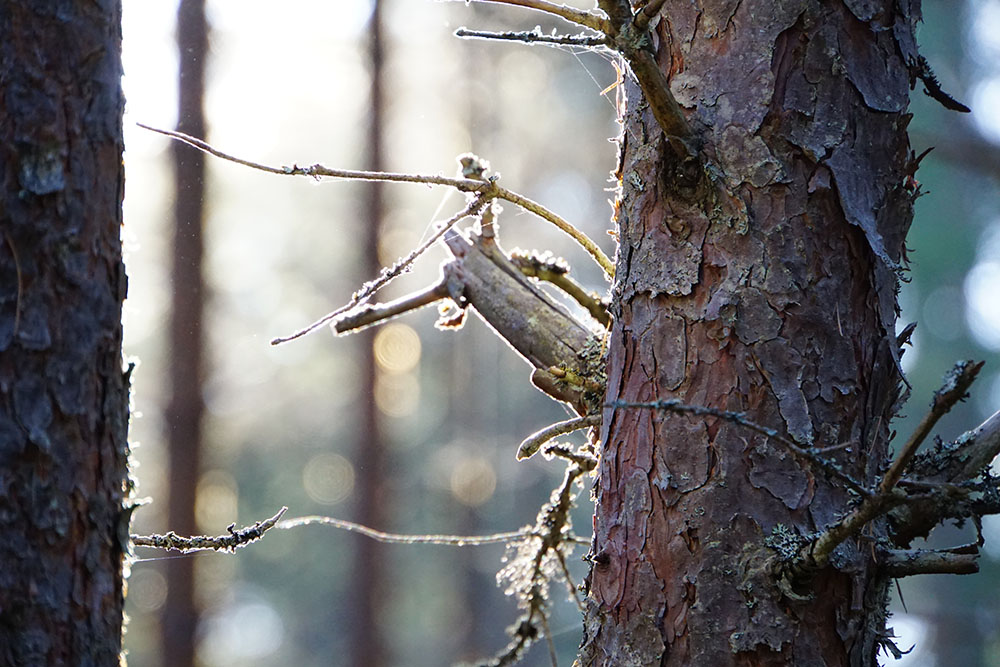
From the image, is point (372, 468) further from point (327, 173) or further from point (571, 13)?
point (571, 13)

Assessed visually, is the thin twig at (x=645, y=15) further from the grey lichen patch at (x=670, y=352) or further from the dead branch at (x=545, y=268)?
the dead branch at (x=545, y=268)

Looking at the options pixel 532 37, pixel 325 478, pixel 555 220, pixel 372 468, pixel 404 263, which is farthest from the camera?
pixel 325 478

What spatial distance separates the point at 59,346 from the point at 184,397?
14.8 ft

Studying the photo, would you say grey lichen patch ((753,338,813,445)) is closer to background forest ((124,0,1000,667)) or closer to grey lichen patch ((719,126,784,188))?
grey lichen patch ((719,126,784,188))

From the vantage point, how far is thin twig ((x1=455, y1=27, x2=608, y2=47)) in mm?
1197

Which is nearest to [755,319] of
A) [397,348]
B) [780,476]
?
[780,476]

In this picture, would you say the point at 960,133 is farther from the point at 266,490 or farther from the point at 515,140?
the point at 266,490

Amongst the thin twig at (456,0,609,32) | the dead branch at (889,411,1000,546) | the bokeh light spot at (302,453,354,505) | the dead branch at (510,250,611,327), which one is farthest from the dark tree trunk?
the bokeh light spot at (302,453,354,505)

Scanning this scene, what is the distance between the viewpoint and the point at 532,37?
122cm

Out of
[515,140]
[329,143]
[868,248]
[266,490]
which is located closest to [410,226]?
[329,143]

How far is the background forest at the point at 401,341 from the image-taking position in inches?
275

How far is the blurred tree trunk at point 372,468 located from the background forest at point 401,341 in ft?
0.21

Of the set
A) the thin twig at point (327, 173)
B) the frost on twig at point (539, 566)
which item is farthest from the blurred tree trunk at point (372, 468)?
the thin twig at point (327, 173)

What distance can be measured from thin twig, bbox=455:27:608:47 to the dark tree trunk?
8.1 inches
